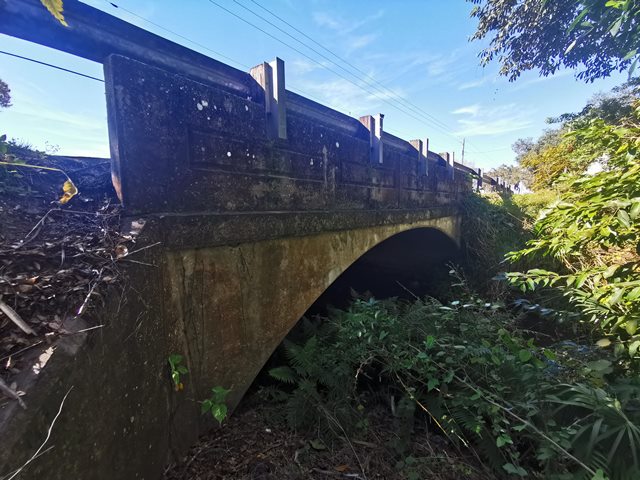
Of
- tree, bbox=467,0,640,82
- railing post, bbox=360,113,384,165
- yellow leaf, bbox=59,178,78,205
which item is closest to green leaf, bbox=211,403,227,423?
yellow leaf, bbox=59,178,78,205

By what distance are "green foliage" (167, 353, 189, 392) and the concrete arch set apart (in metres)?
0.07

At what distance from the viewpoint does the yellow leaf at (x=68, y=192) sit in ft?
6.86

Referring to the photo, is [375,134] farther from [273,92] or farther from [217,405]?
[217,405]

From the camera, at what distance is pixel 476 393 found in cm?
207

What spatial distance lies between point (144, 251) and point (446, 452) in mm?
2447

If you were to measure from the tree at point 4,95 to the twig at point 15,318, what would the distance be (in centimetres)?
314

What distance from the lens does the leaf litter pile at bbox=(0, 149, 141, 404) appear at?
4.00ft

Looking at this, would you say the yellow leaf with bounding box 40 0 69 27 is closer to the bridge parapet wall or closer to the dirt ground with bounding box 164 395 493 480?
the bridge parapet wall

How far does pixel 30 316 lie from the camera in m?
1.28

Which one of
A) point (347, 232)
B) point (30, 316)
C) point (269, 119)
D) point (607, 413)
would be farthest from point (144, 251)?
point (607, 413)

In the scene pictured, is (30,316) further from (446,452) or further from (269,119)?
(446,452)

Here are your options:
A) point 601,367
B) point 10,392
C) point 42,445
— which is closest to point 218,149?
point 10,392

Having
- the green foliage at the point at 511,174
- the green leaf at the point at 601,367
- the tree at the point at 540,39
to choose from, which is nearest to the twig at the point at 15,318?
the green leaf at the point at 601,367

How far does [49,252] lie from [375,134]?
Answer: 367 cm
